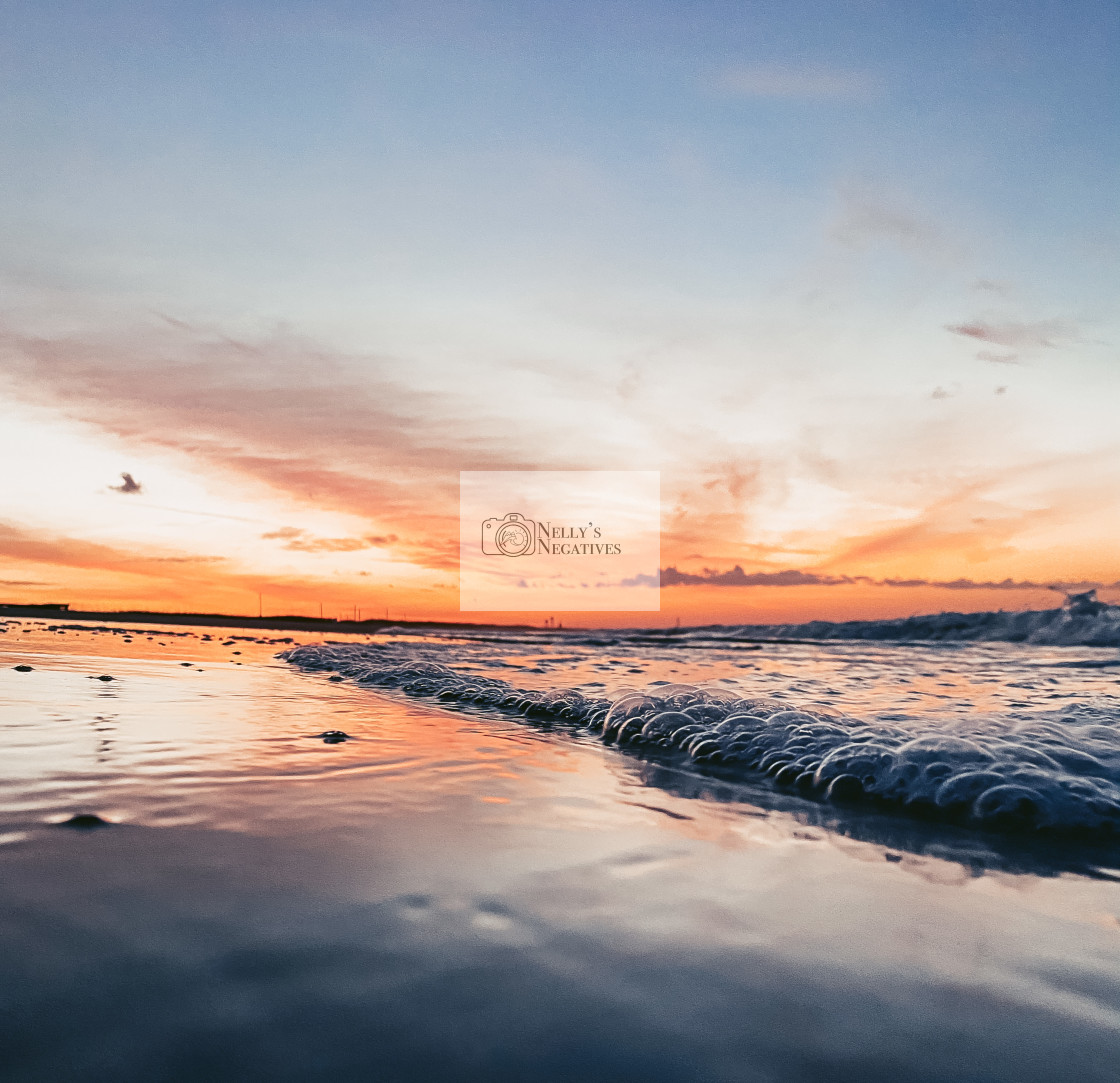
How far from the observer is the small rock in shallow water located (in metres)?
2.54

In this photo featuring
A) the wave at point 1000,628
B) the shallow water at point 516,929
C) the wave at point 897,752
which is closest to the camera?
the shallow water at point 516,929

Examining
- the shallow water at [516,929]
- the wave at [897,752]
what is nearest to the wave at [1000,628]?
the wave at [897,752]

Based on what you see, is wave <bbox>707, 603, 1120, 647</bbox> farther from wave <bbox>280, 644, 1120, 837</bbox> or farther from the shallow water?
the shallow water

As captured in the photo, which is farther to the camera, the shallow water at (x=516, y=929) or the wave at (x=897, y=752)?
the wave at (x=897, y=752)

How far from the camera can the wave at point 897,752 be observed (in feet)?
11.0

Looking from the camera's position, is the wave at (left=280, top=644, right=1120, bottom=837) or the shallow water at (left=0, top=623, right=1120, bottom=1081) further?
the wave at (left=280, top=644, right=1120, bottom=837)

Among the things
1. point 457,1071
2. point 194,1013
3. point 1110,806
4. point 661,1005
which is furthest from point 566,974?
point 1110,806

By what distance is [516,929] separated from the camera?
1834mm

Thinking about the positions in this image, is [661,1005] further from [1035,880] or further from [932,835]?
[932,835]

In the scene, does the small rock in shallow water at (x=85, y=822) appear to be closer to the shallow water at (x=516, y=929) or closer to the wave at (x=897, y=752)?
the shallow water at (x=516, y=929)

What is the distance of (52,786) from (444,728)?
2.62 m

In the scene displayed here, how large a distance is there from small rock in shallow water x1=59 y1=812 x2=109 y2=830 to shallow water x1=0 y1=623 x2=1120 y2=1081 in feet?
0.16

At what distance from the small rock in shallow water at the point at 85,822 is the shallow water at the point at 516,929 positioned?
0.05 metres

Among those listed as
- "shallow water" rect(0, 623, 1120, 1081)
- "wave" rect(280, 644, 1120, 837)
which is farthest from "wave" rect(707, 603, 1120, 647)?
"shallow water" rect(0, 623, 1120, 1081)
